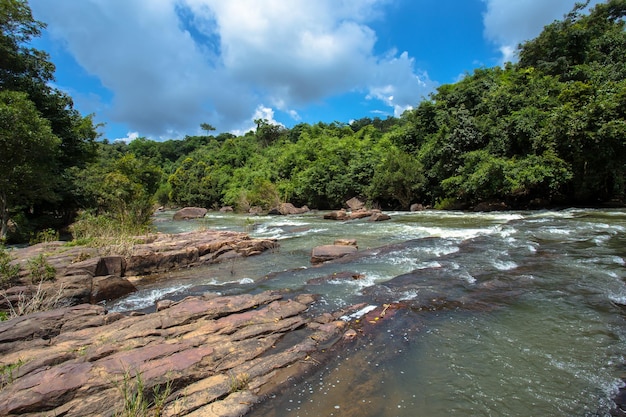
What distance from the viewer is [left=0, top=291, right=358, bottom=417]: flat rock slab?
3600mm

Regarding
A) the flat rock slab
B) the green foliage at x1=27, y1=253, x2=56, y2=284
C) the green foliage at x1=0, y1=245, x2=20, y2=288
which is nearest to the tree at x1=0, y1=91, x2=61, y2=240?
the green foliage at x1=0, y1=245, x2=20, y2=288

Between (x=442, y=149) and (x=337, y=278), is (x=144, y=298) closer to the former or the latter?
(x=337, y=278)

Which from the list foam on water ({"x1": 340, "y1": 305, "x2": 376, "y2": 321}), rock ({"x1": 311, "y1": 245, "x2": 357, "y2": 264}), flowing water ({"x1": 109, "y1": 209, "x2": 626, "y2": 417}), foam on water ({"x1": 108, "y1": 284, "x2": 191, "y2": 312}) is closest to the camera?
flowing water ({"x1": 109, "y1": 209, "x2": 626, "y2": 417})

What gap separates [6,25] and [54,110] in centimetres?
479

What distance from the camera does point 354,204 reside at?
3738 centimetres

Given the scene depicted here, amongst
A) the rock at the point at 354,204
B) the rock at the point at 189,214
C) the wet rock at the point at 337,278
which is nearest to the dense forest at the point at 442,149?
the rock at the point at 354,204

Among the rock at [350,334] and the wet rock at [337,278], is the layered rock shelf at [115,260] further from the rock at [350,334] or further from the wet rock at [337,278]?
the rock at [350,334]

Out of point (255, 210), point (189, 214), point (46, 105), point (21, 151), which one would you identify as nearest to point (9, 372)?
point (21, 151)

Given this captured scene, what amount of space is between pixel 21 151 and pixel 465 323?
19025mm

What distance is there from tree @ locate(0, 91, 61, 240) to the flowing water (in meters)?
10.2

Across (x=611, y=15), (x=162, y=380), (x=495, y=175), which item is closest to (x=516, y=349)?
(x=162, y=380)

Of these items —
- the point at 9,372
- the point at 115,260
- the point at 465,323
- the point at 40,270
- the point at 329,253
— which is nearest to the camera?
the point at 9,372

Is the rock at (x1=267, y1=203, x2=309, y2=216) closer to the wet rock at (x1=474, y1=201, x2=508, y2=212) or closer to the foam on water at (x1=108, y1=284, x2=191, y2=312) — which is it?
the wet rock at (x1=474, y1=201, x2=508, y2=212)

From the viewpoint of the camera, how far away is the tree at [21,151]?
1404 centimetres
